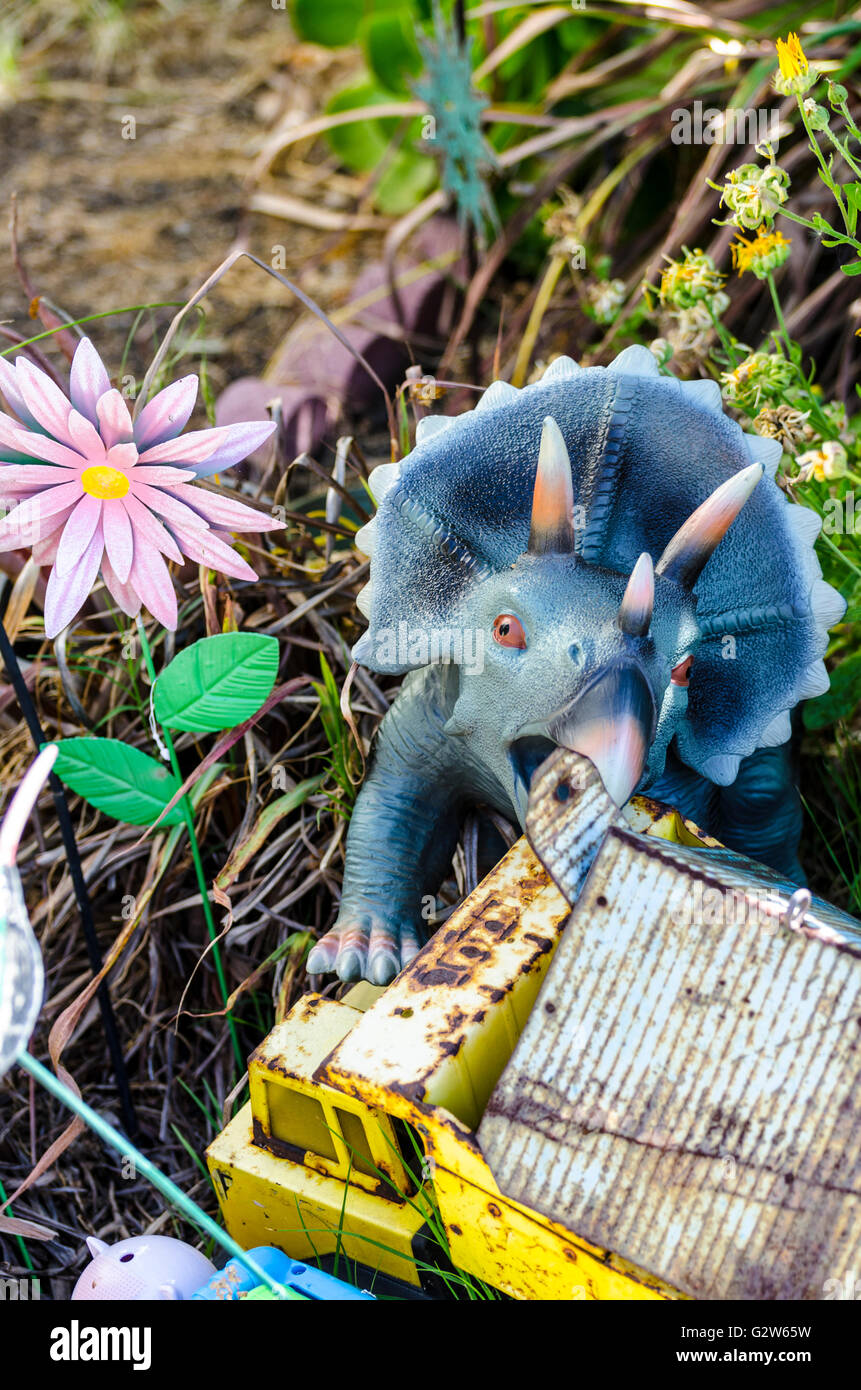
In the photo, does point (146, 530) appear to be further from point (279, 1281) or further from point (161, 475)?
point (279, 1281)

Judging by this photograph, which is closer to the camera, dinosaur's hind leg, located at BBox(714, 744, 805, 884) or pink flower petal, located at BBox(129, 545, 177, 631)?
pink flower petal, located at BBox(129, 545, 177, 631)

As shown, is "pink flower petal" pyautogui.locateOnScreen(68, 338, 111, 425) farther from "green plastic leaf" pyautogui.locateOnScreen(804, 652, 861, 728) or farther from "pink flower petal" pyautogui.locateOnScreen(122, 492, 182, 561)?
"green plastic leaf" pyautogui.locateOnScreen(804, 652, 861, 728)

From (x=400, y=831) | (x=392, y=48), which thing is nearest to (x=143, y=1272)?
(x=400, y=831)

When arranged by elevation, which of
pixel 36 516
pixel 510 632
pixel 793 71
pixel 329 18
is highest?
pixel 329 18

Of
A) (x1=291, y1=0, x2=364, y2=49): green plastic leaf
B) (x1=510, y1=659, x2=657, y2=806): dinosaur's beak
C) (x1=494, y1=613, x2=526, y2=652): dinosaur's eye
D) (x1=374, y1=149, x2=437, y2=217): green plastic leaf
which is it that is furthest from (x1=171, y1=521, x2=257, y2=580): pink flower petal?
(x1=291, y1=0, x2=364, y2=49): green plastic leaf

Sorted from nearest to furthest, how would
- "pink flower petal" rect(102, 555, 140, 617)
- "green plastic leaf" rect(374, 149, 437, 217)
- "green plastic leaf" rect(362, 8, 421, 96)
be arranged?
"pink flower petal" rect(102, 555, 140, 617) < "green plastic leaf" rect(362, 8, 421, 96) < "green plastic leaf" rect(374, 149, 437, 217)

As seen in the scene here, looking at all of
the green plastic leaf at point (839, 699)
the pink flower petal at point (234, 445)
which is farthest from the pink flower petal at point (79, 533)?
the green plastic leaf at point (839, 699)
